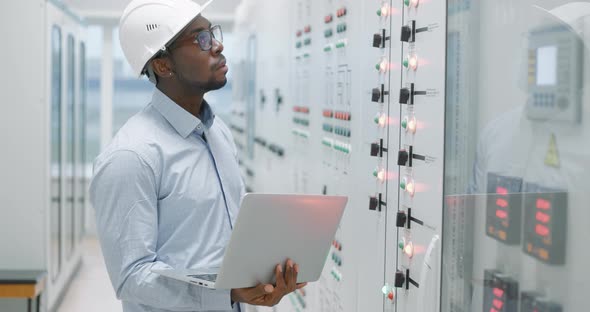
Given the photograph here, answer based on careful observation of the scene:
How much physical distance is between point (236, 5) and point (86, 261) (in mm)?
3446

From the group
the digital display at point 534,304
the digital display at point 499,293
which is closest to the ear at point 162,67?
the digital display at point 499,293

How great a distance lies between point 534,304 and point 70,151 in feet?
18.5

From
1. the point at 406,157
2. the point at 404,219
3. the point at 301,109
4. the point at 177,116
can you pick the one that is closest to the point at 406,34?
the point at 406,157

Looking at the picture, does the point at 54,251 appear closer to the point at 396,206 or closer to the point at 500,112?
the point at 396,206

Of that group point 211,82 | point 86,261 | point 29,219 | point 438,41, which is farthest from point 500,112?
point 86,261

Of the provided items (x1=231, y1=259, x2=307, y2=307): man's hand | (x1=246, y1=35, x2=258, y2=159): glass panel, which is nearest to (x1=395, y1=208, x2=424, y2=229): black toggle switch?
(x1=231, y1=259, x2=307, y2=307): man's hand

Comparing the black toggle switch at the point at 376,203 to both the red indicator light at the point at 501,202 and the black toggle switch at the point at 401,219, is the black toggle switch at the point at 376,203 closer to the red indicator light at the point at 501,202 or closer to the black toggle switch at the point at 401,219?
the black toggle switch at the point at 401,219

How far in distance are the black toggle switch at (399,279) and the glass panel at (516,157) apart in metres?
0.36

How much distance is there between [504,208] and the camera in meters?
1.85

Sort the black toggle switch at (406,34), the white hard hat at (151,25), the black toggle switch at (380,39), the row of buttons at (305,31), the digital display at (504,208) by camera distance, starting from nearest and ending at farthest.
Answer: the digital display at (504,208)
the white hard hat at (151,25)
the black toggle switch at (406,34)
the black toggle switch at (380,39)
the row of buttons at (305,31)

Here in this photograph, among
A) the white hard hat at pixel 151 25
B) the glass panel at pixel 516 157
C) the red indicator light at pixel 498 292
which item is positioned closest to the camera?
the glass panel at pixel 516 157

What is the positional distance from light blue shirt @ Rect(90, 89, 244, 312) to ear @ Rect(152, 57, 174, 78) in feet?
0.21

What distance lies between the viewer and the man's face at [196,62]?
2307 mm

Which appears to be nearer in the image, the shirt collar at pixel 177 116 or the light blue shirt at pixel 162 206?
the light blue shirt at pixel 162 206
